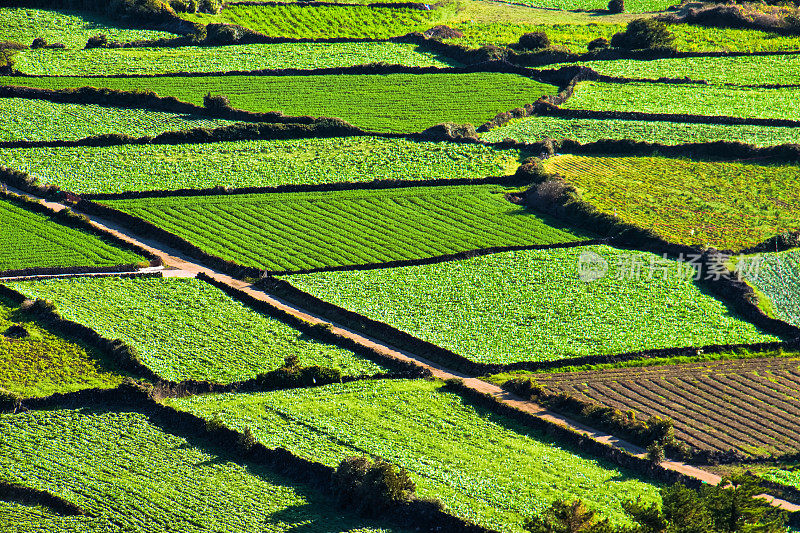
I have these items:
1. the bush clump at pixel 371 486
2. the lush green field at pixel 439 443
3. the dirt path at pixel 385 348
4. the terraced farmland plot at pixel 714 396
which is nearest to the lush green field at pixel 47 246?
the dirt path at pixel 385 348

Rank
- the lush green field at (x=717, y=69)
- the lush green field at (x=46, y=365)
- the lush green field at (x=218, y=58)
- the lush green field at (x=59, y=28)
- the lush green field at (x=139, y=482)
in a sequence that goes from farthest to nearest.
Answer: the lush green field at (x=59, y=28) → the lush green field at (x=717, y=69) → the lush green field at (x=218, y=58) → the lush green field at (x=46, y=365) → the lush green field at (x=139, y=482)

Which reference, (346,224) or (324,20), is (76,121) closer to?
(346,224)

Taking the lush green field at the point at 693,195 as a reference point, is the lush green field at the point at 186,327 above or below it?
below

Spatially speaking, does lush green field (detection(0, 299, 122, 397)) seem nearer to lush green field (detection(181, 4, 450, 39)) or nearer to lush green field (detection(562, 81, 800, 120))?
lush green field (detection(562, 81, 800, 120))

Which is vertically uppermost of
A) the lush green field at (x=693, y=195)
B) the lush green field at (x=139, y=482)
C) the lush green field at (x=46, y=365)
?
the lush green field at (x=693, y=195)

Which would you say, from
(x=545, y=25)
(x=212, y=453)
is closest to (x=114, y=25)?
(x=545, y=25)

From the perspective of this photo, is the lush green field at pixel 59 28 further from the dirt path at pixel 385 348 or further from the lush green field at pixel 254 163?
the dirt path at pixel 385 348

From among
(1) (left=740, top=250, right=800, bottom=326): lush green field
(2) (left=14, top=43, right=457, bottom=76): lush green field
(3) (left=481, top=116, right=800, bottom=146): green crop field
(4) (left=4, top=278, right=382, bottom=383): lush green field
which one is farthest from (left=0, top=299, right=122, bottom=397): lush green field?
(2) (left=14, top=43, right=457, bottom=76): lush green field
